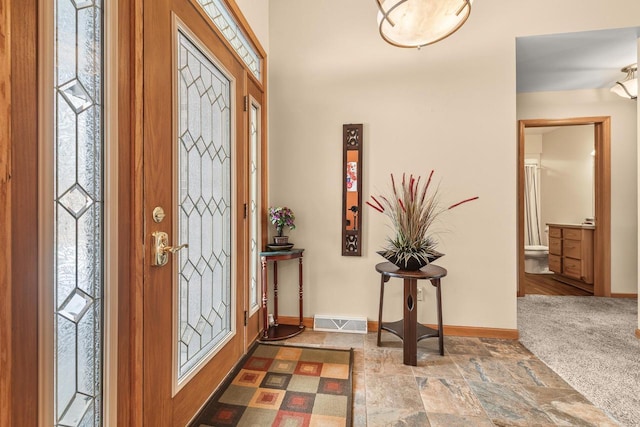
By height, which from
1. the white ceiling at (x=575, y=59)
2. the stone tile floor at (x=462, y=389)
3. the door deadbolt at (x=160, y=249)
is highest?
the white ceiling at (x=575, y=59)

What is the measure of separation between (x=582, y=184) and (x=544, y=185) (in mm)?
683

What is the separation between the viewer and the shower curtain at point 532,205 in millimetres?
Answer: 5844

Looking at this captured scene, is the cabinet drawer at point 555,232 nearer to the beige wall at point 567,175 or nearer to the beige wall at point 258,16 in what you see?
the beige wall at point 567,175

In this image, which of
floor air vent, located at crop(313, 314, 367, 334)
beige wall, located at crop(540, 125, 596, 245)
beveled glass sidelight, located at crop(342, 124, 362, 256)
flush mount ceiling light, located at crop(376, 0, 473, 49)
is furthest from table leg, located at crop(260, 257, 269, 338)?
beige wall, located at crop(540, 125, 596, 245)

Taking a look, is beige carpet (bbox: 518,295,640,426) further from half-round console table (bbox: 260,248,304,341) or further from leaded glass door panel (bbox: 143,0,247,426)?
leaded glass door panel (bbox: 143,0,247,426)

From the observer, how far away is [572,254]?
4297 mm

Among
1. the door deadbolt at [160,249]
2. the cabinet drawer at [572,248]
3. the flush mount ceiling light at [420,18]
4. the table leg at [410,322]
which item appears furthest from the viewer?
the cabinet drawer at [572,248]

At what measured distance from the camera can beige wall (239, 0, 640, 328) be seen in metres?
2.64

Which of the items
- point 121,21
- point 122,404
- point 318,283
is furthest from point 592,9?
point 122,404

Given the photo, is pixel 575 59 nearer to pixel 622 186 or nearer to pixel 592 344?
pixel 622 186

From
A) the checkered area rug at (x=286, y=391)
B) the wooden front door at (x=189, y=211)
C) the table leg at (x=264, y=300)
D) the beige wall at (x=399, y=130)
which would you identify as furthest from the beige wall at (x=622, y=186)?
the wooden front door at (x=189, y=211)

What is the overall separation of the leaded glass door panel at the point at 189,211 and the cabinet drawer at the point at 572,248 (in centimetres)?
456

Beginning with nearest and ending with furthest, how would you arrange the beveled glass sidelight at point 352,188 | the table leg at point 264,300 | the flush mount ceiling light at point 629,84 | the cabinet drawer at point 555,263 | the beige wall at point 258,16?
1. the beige wall at point 258,16
2. the table leg at point 264,300
3. the beveled glass sidelight at point 352,188
4. the flush mount ceiling light at point 629,84
5. the cabinet drawer at point 555,263

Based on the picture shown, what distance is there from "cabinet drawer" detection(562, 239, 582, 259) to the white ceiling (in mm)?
2064
